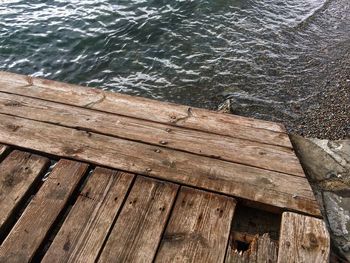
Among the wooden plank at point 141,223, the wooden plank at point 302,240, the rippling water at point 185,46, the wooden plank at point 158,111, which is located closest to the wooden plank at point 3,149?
the wooden plank at point 158,111

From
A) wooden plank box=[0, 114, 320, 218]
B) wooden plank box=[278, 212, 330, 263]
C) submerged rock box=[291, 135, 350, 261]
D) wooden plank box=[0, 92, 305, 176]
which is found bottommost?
submerged rock box=[291, 135, 350, 261]

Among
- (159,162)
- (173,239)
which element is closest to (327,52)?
(159,162)

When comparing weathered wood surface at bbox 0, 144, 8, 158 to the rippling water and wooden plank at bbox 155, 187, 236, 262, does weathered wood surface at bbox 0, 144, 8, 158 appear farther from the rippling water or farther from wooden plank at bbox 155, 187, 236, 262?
the rippling water

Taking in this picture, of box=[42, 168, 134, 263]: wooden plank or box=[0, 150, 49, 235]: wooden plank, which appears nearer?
box=[42, 168, 134, 263]: wooden plank

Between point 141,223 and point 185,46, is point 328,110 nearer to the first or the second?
point 185,46

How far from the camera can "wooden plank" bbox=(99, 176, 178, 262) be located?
89.2 inches

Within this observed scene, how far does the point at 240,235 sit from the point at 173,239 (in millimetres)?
505

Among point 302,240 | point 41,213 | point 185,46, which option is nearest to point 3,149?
point 41,213

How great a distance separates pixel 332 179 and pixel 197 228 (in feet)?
4.96

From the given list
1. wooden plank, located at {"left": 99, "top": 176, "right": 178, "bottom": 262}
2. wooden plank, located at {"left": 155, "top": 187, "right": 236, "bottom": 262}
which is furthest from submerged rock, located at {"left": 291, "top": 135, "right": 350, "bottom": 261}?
wooden plank, located at {"left": 99, "top": 176, "right": 178, "bottom": 262}

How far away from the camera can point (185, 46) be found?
25.8ft

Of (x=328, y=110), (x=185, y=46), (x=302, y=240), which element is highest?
(x=302, y=240)

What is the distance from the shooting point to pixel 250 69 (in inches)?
276

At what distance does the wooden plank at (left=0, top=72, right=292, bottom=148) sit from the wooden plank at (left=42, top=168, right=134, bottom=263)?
893mm
